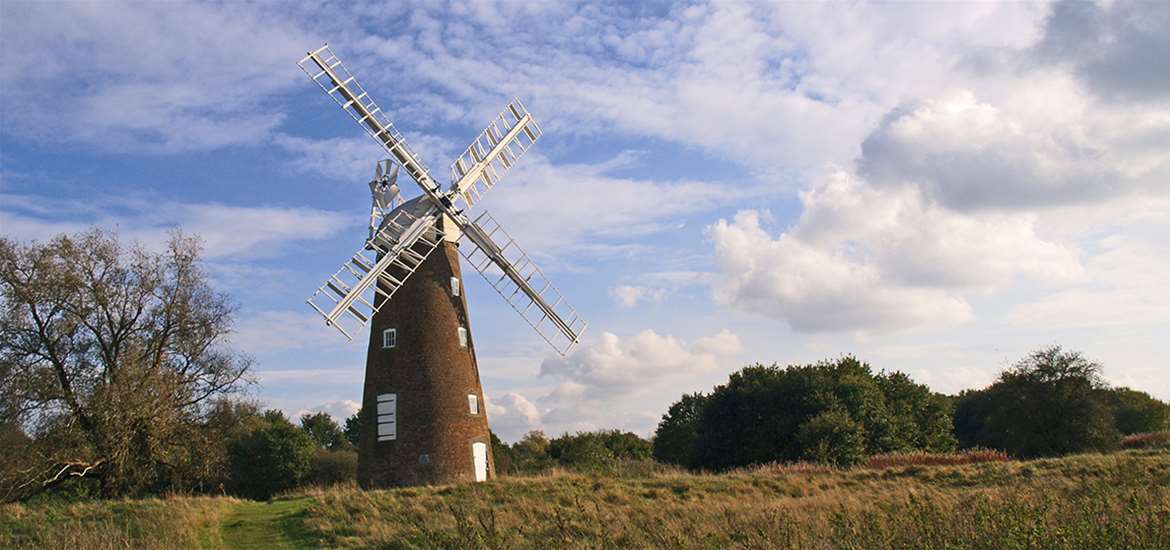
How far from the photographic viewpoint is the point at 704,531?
13398mm

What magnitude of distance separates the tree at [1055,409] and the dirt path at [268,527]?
28.6 meters

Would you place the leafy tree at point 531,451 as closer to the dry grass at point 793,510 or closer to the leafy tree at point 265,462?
the leafy tree at point 265,462

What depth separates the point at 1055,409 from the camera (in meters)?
36.6

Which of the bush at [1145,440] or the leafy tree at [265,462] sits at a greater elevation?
the leafy tree at [265,462]

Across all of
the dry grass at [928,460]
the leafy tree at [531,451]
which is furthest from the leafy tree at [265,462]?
the dry grass at [928,460]

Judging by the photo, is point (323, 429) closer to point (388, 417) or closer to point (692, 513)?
point (388, 417)

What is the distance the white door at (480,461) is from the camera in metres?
26.8

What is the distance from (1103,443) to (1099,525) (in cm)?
3007

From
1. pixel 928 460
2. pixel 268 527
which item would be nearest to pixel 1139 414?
pixel 928 460

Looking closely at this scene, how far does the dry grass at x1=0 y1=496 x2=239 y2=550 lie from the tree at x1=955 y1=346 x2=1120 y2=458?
30755mm

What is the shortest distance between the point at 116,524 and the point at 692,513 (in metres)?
13.4

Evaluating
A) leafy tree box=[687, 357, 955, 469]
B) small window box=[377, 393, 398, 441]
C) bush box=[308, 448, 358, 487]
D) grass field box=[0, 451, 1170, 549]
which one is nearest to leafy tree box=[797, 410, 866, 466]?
leafy tree box=[687, 357, 955, 469]

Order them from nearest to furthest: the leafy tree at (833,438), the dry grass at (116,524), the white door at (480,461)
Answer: the dry grass at (116,524), the white door at (480,461), the leafy tree at (833,438)

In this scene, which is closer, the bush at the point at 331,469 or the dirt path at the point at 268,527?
the dirt path at the point at 268,527
